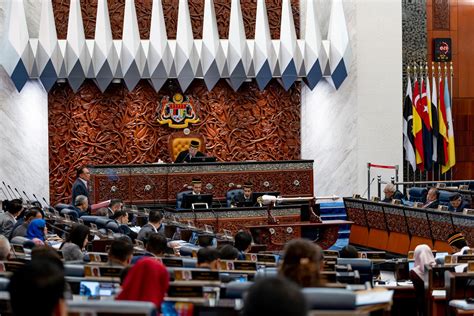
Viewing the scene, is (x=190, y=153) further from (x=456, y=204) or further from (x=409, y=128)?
(x=456, y=204)

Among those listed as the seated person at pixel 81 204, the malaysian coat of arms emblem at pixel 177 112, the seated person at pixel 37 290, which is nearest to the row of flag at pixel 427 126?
the malaysian coat of arms emblem at pixel 177 112

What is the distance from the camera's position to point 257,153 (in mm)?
23516

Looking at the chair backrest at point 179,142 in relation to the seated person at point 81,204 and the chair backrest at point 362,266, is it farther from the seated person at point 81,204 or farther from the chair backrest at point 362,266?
the chair backrest at point 362,266

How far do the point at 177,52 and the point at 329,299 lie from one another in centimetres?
1729

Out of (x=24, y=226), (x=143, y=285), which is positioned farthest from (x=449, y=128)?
(x=143, y=285)

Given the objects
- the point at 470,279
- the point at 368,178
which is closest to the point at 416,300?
the point at 470,279

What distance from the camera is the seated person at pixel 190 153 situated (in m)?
20.2

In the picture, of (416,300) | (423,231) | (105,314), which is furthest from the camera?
(423,231)

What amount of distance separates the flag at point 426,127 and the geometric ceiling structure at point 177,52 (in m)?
1.87

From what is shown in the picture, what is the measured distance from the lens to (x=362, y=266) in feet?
30.0

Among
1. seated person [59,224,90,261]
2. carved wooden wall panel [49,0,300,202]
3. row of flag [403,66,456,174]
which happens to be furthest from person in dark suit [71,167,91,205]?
row of flag [403,66,456,174]

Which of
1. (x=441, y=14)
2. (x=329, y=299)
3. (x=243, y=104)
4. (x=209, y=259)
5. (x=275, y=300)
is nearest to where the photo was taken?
(x=275, y=300)

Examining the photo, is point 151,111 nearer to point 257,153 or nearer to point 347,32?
point 257,153

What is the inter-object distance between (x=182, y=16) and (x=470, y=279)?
14.5 m
